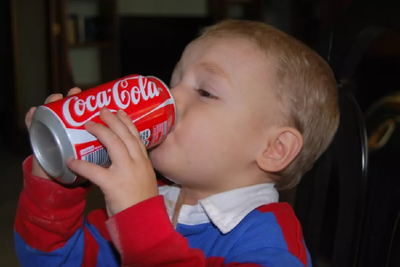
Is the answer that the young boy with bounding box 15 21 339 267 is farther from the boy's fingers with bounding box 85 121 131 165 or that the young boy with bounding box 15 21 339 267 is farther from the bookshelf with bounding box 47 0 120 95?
the bookshelf with bounding box 47 0 120 95

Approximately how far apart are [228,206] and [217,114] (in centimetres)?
17

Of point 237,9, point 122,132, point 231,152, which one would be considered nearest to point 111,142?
point 122,132

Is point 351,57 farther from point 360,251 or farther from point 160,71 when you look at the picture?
point 160,71

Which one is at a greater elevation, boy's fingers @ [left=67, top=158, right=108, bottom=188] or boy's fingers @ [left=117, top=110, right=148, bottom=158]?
boy's fingers @ [left=117, top=110, right=148, bottom=158]

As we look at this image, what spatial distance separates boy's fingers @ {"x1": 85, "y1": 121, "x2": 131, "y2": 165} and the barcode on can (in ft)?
0.05

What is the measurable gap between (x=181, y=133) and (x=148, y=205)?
18 cm

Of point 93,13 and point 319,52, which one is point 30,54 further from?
point 319,52

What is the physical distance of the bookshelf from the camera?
3271mm

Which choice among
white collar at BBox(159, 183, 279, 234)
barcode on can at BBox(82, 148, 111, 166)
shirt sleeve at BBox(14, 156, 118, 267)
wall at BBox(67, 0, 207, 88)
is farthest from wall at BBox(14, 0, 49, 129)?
barcode on can at BBox(82, 148, 111, 166)

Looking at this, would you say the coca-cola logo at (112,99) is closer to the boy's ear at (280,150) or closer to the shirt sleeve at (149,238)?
the shirt sleeve at (149,238)

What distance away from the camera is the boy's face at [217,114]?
74 cm

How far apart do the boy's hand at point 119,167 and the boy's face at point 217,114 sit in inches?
5.5

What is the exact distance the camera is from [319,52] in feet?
2.95

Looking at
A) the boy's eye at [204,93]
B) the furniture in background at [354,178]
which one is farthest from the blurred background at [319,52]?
the boy's eye at [204,93]
